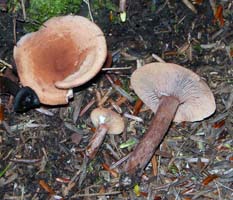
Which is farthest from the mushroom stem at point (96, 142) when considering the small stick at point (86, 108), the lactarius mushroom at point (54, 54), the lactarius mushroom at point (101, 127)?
the lactarius mushroom at point (54, 54)

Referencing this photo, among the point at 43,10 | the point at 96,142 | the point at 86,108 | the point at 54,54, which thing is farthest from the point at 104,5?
the point at 96,142

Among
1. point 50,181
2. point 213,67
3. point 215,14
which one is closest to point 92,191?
point 50,181

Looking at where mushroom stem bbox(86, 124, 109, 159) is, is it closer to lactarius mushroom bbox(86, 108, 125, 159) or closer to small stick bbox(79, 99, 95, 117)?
lactarius mushroom bbox(86, 108, 125, 159)

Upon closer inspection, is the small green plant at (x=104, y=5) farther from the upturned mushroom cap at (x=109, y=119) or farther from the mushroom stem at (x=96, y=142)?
the mushroom stem at (x=96, y=142)

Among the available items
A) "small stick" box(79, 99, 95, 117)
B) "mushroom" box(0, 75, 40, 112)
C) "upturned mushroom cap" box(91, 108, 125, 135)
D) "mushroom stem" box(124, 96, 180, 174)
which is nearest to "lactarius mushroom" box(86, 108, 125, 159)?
"upturned mushroom cap" box(91, 108, 125, 135)

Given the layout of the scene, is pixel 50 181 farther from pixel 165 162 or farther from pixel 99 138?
pixel 165 162
